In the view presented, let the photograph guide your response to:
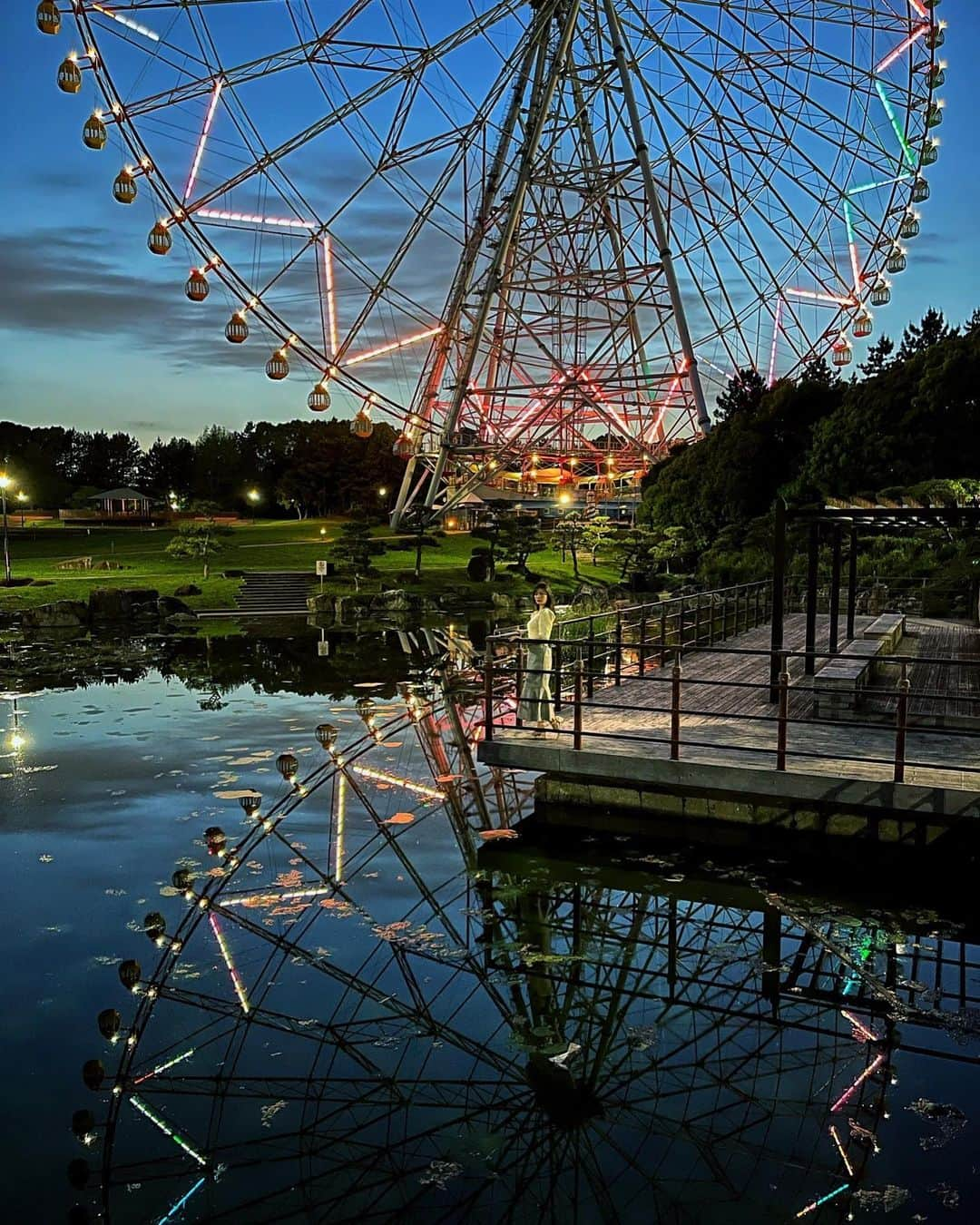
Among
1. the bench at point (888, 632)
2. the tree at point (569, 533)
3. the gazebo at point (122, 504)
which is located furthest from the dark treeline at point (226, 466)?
the bench at point (888, 632)

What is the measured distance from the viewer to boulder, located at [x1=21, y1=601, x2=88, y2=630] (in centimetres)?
3503

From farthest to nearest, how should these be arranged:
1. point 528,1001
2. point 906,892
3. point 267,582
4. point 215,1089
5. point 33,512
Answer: point 33,512, point 267,582, point 906,892, point 528,1001, point 215,1089

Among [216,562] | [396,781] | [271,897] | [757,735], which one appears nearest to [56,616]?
[216,562]

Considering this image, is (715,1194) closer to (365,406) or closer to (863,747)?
(863,747)

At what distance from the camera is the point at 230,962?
310 inches

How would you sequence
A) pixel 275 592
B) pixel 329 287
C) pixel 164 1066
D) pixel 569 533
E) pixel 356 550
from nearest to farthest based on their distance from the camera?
1. pixel 164 1066
2. pixel 329 287
3. pixel 275 592
4. pixel 356 550
5. pixel 569 533

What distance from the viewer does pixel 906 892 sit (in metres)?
9.24

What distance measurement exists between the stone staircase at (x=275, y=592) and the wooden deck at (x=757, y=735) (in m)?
27.4

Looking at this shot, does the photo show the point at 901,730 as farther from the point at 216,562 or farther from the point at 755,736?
the point at 216,562

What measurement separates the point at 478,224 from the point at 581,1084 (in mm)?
32329

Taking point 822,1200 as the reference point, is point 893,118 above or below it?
above

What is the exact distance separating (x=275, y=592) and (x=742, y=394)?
76.5ft

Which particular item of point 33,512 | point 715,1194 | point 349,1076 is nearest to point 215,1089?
point 349,1076

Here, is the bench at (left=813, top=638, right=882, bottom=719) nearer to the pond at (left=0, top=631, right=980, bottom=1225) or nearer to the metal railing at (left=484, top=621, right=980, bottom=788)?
the metal railing at (left=484, top=621, right=980, bottom=788)
